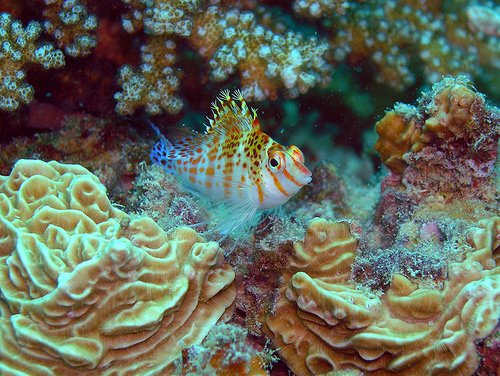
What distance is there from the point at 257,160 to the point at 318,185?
87.7 inches

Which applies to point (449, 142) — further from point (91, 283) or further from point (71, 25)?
point (71, 25)

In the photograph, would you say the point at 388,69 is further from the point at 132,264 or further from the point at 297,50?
the point at 132,264

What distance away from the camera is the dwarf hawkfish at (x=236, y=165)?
3430 millimetres

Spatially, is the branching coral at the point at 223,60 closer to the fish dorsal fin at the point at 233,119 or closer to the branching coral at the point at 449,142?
the fish dorsal fin at the point at 233,119

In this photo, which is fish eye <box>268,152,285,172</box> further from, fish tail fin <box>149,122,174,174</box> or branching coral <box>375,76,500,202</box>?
branching coral <box>375,76,500,202</box>

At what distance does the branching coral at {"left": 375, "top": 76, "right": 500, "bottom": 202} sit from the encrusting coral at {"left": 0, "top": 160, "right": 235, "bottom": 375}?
6.61 ft

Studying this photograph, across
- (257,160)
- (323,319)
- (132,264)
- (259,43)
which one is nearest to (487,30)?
(259,43)

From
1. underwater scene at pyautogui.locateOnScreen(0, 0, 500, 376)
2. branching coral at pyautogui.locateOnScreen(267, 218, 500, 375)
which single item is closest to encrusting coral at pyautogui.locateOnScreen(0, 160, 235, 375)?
underwater scene at pyautogui.locateOnScreen(0, 0, 500, 376)

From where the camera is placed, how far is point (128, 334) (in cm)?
263

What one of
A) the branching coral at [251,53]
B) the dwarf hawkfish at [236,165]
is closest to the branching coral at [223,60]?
Answer: the branching coral at [251,53]

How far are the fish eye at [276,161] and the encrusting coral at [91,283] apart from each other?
82 centimetres

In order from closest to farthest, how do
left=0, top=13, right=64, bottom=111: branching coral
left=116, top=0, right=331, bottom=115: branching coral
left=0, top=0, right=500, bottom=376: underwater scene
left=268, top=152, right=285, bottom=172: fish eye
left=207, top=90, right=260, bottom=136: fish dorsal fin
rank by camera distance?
1. left=0, top=0, right=500, bottom=376: underwater scene
2. left=268, top=152, right=285, bottom=172: fish eye
3. left=207, top=90, right=260, bottom=136: fish dorsal fin
4. left=0, top=13, right=64, bottom=111: branching coral
5. left=116, top=0, right=331, bottom=115: branching coral

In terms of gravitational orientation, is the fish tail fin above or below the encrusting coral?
above

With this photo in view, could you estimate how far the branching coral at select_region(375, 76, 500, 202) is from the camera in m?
3.48
